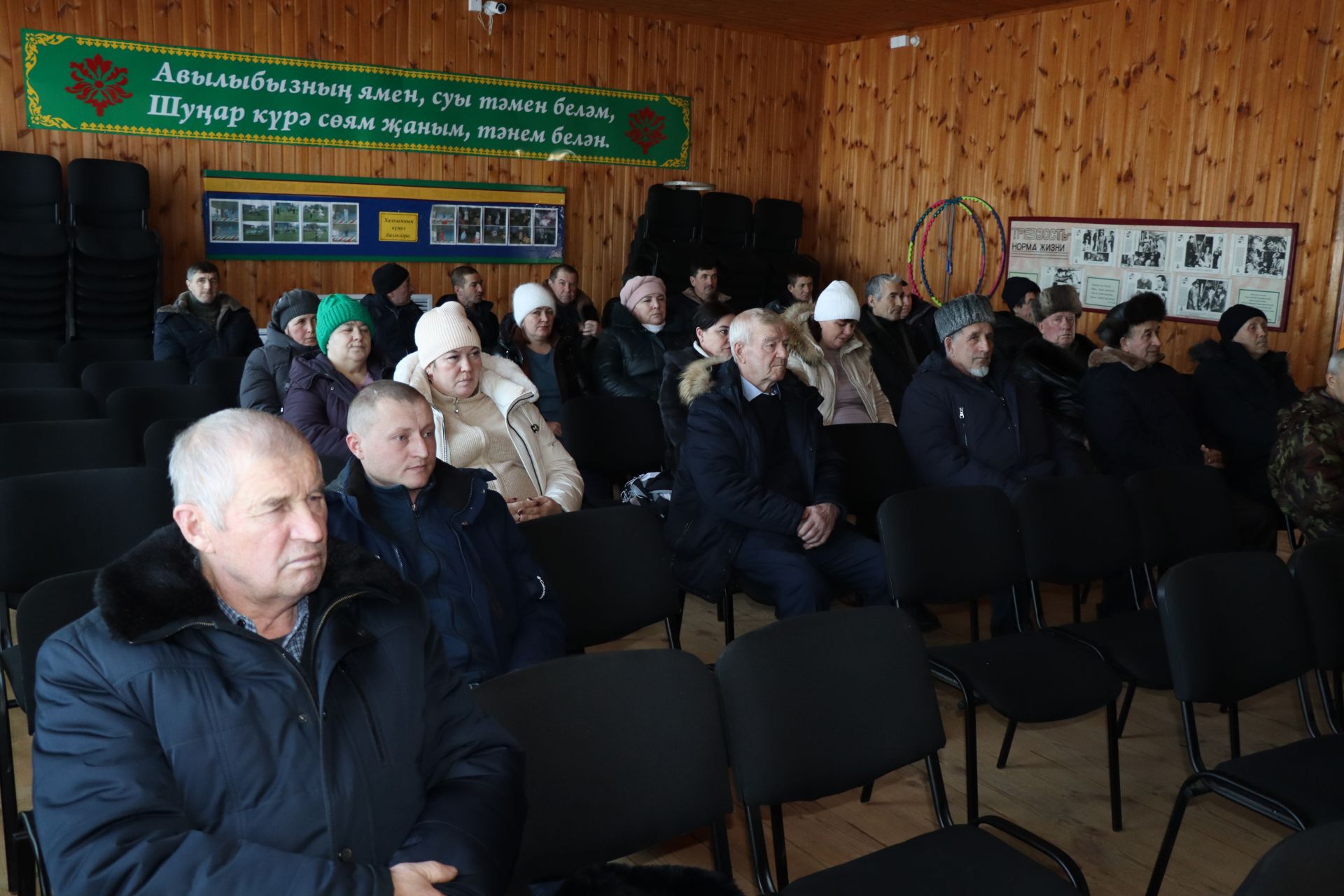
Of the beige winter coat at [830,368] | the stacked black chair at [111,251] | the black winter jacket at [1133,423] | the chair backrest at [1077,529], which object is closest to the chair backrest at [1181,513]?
the chair backrest at [1077,529]

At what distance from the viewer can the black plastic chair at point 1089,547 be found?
3.13 metres

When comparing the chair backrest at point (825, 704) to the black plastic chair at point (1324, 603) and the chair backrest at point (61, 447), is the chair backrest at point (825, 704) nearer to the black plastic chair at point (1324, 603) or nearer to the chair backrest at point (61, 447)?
the black plastic chair at point (1324, 603)

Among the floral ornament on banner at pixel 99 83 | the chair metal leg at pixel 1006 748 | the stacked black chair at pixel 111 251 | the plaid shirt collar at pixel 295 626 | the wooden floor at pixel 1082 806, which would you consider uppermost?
the floral ornament on banner at pixel 99 83

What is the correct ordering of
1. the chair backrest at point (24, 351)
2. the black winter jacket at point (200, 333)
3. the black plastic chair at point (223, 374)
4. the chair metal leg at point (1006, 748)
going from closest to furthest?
the chair metal leg at point (1006, 748), the black plastic chair at point (223, 374), the chair backrest at point (24, 351), the black winter jacket at point (200, 333)

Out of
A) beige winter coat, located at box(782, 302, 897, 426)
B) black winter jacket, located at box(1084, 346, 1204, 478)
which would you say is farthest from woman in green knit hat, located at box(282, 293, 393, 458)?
black winter jacket, located at box(1084, 346, 1204, 478)

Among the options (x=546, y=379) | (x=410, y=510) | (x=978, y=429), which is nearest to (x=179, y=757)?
(x=410, y=510)

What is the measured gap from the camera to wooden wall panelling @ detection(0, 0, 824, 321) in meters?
7.40

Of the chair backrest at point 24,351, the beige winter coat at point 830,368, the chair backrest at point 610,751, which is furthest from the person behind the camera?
the chair backrest at point 24,351

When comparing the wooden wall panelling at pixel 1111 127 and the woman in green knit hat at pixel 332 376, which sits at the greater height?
the wooden wall panelling at pixel 1111 127

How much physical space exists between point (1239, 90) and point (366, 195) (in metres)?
6.13

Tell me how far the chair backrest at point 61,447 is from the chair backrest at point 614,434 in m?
1.71

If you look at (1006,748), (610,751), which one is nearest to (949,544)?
(1006,748)

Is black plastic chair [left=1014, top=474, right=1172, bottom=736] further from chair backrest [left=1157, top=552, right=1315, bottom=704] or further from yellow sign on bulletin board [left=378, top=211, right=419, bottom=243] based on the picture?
yellow sign on bulletin board [left=378, top=211, right=419, bottom=243]

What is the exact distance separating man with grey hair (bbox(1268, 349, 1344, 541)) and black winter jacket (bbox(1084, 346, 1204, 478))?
0.76m
